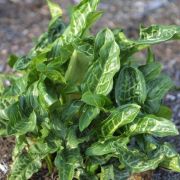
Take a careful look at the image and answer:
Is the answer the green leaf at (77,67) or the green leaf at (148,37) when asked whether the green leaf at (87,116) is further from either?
the green leaf at (148,37)

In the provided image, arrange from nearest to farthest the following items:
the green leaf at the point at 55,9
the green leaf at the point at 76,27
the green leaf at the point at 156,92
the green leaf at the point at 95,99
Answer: the green leaf at the point at 95,99
the green leaf at the point at 76,27
the green leaf at the point at 156,92
the green leaf at the point at 55,9

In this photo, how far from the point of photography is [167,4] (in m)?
4.38

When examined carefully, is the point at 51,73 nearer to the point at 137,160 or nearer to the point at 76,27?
the point at 76,27

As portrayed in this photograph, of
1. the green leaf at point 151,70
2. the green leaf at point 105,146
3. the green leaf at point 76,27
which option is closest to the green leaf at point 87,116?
the green leaf at point 105,146

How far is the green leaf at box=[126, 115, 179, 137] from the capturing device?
219cm

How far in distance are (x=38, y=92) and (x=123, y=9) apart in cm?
223

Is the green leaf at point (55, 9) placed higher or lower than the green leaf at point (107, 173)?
higher

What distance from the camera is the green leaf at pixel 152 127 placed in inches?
86.4

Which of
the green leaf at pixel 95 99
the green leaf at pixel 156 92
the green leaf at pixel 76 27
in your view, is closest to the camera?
the green leaf at pixel 95 99

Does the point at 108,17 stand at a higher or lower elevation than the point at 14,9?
lower

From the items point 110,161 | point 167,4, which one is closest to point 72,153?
point 110,161

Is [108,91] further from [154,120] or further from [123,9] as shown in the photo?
[123,9]

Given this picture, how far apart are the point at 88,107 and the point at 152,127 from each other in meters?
0.29

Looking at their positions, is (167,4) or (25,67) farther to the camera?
(167,4)
